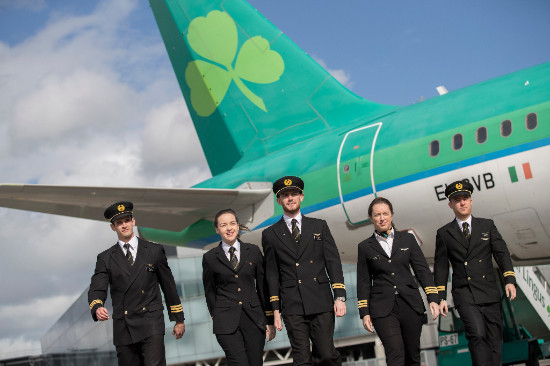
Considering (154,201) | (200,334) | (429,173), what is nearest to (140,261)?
(154,201)

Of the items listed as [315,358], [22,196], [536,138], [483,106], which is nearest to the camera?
[315,358]

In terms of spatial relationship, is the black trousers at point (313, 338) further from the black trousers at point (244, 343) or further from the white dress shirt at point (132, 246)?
the white dress shirt at point (132, 246)

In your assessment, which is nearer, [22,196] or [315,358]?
[315,358]

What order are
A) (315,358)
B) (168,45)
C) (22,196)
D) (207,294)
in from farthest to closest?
1. (168,45)
2. (22,196)
3. (207,294)
4. (315,358)

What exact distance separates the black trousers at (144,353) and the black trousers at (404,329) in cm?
189

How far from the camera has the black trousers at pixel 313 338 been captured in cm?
540

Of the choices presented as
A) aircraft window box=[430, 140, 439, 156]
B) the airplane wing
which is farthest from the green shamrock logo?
aircraft window box=[430, 140, 439, 156]

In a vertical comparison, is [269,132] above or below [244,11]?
below

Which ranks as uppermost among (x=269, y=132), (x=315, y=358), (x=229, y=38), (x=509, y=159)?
(x=229, y=38)

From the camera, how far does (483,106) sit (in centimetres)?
812

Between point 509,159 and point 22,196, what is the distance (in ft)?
20.1

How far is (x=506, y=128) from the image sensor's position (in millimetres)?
7707

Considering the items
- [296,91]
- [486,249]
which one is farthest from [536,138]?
[296,91]

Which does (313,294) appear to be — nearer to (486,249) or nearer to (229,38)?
(486,249)
